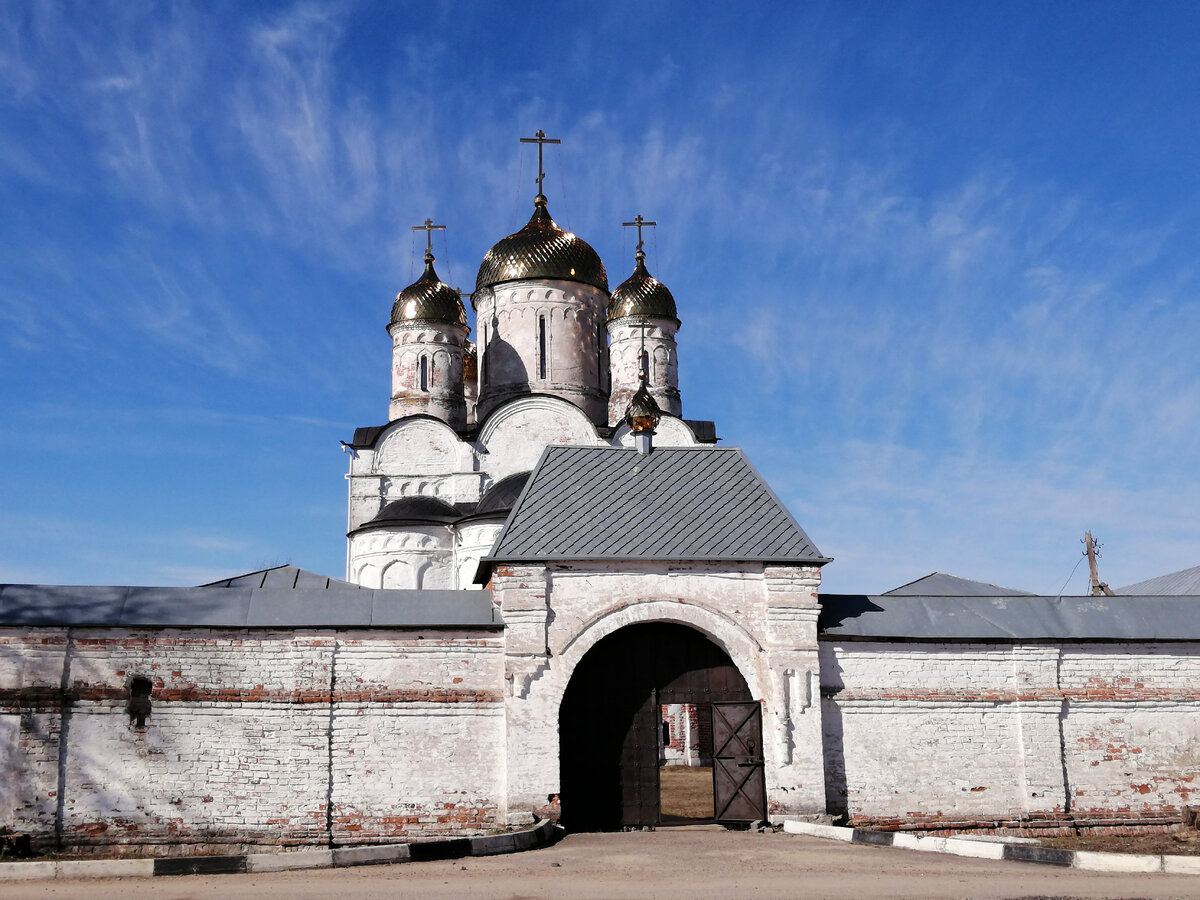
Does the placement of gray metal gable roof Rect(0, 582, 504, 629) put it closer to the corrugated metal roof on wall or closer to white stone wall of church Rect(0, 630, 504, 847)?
white stone wall of church Rect(0, 630, 504, 847)

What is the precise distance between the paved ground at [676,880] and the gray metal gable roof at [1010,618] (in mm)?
3157

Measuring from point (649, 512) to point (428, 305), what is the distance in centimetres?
1322

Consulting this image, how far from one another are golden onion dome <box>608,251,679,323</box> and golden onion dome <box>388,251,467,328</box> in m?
3.25

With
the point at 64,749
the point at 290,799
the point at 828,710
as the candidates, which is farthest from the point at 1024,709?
the point at 64,749

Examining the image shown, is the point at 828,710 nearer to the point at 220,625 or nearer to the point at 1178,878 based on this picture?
the point at 1178,878

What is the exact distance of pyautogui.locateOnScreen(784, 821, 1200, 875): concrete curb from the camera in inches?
328

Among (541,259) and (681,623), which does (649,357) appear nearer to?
(541,259)

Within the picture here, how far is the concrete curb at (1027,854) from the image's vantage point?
27.4 feet

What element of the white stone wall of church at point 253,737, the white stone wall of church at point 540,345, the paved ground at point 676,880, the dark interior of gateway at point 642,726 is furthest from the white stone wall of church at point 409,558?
the paved ground at point 676,880

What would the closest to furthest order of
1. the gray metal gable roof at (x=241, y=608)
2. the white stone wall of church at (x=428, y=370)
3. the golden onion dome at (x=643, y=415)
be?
the gray metal gable roof at (x=241, y=608) < the golden onion dome at (x=643, y=415) < the white stone wall of church at (x=428, y=370)

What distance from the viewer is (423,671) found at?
458 inches

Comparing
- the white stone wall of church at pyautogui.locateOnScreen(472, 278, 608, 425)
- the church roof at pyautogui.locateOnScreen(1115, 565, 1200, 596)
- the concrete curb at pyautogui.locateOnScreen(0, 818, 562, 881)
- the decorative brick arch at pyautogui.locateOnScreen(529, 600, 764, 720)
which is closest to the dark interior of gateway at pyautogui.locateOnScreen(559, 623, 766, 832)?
the decorative brick arch at pyautogui.locateOnScreen(529, 600, 764, 720)

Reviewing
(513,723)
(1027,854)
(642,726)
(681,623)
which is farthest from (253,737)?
(1027,854)

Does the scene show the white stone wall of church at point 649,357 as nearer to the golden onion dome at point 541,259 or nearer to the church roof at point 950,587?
the golden onion dome at point 541,259
